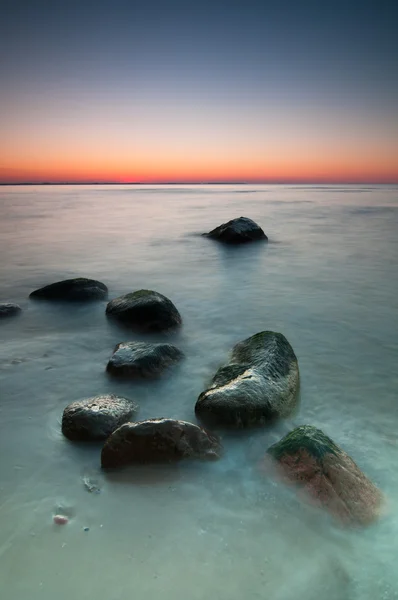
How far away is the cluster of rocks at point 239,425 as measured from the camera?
2.74 m

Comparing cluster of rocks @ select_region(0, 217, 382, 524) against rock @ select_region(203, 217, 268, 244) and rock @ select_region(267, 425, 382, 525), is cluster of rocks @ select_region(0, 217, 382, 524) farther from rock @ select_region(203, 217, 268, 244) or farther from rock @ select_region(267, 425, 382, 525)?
rock @ select_region(203, 217, 268, 244)

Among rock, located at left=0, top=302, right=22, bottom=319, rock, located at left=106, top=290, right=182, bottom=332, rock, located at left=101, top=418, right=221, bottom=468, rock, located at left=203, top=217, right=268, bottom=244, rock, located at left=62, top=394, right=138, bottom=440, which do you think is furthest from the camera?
rock, located at left=203, top=217, right=268, bottom=244

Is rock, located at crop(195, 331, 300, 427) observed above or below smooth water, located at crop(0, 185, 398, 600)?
above

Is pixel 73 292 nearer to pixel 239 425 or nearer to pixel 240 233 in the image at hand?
pixel 239 425

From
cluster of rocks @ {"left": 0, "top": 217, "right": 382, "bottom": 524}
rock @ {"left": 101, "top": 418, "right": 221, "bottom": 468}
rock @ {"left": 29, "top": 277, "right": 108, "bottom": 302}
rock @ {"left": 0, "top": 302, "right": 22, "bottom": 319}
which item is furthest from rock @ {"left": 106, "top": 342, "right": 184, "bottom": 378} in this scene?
rock @ {"left": 29, "top": 277, "right": 108, "bottom": 302}

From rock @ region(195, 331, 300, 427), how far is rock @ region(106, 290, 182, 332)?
187 cm

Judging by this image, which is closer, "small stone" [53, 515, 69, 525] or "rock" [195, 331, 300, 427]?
"small stone" [53, 515, 69, 525]

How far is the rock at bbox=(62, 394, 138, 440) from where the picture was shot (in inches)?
133

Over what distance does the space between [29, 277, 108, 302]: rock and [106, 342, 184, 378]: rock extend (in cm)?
293

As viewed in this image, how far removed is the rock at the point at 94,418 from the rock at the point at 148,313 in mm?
2325

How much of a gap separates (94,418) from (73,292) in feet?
14.6

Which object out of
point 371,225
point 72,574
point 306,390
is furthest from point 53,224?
point 72,574

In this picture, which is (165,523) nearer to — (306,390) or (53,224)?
(306,390)

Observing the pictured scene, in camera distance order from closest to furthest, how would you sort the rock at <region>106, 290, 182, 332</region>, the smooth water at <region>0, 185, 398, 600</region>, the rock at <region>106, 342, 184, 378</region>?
the smooth water at <region>0, 185, 398, 600</region>, the rock at <region>106, 342, 184, 378</region>, the rock at <region>106, 290, 182, 332</region>
